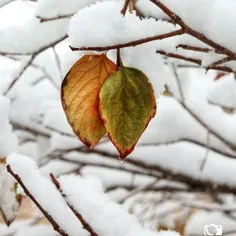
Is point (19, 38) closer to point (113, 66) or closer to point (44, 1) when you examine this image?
point (44, 1)

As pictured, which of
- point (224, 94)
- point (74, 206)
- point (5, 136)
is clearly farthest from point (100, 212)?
point (224, 94)

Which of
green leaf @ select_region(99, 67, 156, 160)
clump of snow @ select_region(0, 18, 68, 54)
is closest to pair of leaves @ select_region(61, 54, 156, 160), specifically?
green leaf @ select_region(99, 67, 156, 160)

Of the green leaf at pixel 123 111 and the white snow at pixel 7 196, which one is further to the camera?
the white snow at pixel 7 196

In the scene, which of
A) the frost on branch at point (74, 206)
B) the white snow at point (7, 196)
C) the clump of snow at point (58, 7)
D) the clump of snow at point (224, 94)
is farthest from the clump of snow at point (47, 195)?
the clump of snow at point (224, 94)

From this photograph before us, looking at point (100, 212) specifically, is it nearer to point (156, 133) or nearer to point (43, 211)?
point (43, 211)

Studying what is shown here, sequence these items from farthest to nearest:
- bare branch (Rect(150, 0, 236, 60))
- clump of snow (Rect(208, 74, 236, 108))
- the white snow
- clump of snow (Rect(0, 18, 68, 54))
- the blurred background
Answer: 1. the blurred background
2. clump of snow (Rect(208, 74, 236, 108))
3. clump of snow (Rect(0, 18, 68, 54))
4. the white snow
5. bare branch (Rect(150, 0, 236, 60))

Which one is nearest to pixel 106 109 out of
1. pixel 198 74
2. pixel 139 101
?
pixel 139 101

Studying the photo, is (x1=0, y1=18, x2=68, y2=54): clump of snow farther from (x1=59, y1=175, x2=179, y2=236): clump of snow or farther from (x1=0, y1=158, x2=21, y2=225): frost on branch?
(x1=59, y1=175, x2=179, y2=236): clump of snow

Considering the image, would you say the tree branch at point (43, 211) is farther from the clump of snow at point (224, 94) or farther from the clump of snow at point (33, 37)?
the clump of snow at point (224, 94)
